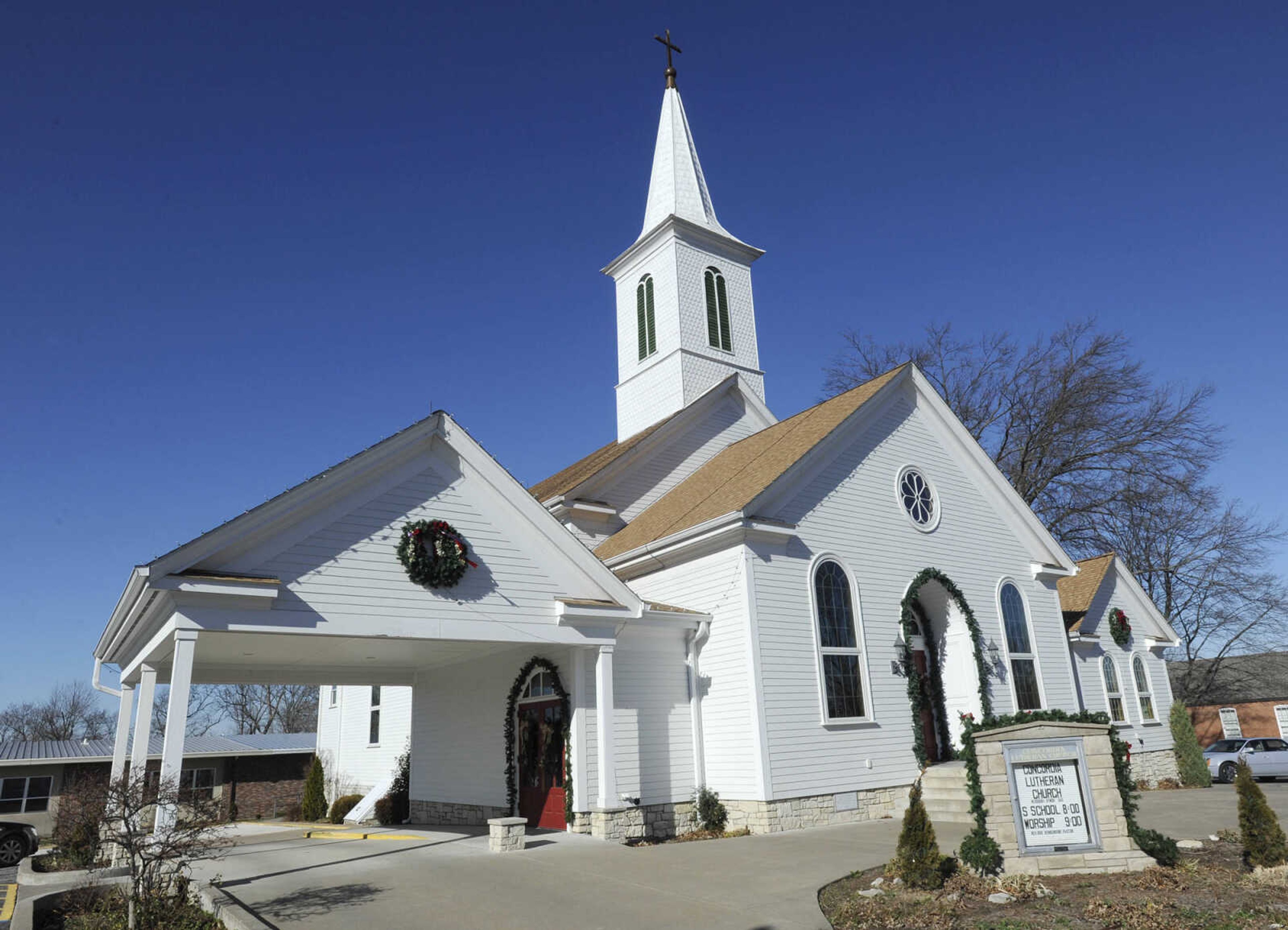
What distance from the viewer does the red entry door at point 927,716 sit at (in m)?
17.5

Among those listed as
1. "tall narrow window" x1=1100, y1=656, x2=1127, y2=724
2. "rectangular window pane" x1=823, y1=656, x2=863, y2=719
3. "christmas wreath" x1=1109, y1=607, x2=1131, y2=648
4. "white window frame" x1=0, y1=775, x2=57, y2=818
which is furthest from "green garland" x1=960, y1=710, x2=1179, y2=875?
"white window frame" x1=0, y1=775, x2=57, y2=818

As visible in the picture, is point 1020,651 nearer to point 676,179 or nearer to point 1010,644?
point 1010,644

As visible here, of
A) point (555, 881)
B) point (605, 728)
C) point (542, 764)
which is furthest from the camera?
point (542, 764)

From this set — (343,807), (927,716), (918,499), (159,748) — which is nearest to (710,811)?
(927,716)

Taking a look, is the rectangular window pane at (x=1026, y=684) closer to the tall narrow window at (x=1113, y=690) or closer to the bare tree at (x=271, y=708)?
the tall narrow window at (x=1113, y=690)

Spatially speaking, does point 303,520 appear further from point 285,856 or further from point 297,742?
point 297,742

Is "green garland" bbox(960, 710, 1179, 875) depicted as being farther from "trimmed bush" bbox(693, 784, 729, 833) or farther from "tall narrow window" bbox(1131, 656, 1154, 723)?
"tall narrow window" bbox(1131, 656, 1154, 723)

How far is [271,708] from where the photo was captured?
6412cm

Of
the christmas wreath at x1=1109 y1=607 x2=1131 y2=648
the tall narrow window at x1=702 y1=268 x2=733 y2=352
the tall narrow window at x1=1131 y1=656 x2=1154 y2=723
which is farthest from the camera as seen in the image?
the tall narrow window at x1=702 y1=268 x2=733 y2=352

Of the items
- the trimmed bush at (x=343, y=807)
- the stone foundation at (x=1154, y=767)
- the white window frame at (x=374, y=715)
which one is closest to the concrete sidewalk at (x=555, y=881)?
the white window frame at (x=374, y=715)

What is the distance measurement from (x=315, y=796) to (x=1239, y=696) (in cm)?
3839

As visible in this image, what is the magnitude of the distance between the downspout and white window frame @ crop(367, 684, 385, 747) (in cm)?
1259

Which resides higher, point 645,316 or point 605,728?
point 645,316

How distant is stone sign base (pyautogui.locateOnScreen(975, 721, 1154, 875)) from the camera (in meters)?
9.13
